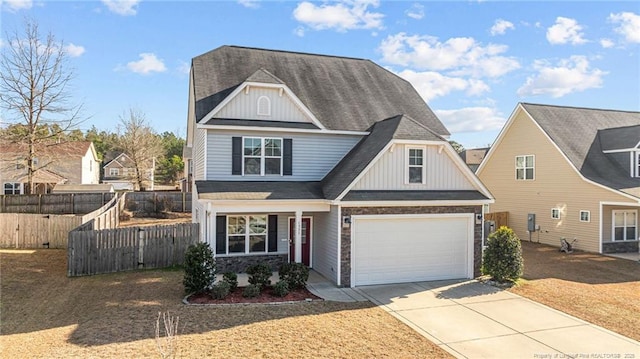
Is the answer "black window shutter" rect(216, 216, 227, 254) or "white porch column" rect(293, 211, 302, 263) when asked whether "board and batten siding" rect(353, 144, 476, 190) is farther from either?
"black window shutter" rect(216, 216, 227, 254)

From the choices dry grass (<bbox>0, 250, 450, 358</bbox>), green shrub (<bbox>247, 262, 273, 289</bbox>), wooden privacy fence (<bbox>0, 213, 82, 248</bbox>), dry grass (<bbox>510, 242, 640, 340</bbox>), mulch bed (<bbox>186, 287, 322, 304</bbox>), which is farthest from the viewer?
wooden privacy fence (<bbox>0, 213, 82, 248</bbox>)

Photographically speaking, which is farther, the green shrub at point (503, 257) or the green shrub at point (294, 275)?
the green shrub at point (503, 257)

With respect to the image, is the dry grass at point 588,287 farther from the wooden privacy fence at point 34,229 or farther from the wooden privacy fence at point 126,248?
the wooden privacy fence at point 34,229

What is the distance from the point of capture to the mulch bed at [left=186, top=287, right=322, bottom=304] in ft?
36.4

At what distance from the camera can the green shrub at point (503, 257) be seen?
520 inches

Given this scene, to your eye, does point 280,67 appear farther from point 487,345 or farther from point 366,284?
point 487,345

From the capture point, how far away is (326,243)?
14.3 metres

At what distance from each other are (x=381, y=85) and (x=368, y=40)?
239 centimetres

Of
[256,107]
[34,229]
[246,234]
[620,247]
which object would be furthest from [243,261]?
[620,247]

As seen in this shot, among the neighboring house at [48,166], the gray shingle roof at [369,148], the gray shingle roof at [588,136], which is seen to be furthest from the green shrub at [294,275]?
the neighboring house at [48,166]

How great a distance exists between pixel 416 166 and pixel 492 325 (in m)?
5.96

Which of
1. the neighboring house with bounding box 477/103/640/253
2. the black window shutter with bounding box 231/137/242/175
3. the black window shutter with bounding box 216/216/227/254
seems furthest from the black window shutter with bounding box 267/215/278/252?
the neighboring house with bounding box 477/103/640/253

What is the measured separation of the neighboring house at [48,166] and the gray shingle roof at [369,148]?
2160 centimetres

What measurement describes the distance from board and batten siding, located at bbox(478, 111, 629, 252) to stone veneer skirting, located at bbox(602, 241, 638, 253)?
57 cm
